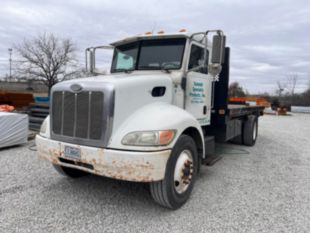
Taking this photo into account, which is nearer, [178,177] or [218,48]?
[178,177]

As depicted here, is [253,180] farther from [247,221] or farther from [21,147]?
[21,147]

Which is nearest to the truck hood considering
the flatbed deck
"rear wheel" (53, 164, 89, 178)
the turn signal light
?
the turn signal light

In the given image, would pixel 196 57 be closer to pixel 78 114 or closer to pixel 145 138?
pixel 145 138

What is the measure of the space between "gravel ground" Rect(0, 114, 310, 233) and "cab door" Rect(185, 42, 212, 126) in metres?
1.19

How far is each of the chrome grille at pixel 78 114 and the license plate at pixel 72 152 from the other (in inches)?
5.9

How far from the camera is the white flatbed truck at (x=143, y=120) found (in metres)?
2.86

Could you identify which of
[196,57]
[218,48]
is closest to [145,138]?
[218,48]

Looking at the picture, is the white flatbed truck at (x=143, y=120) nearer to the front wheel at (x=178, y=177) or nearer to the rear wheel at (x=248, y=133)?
the front wheel at (x=178, y=177)

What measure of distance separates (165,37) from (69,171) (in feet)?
8.84

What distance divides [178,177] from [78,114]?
1.49 m

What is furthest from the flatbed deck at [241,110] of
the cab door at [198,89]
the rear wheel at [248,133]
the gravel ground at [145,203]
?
the gravel ground at [145,203]

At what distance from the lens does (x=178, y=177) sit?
3.32 metres

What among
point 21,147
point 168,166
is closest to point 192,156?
point 168,166

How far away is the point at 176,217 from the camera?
10.3 ft
